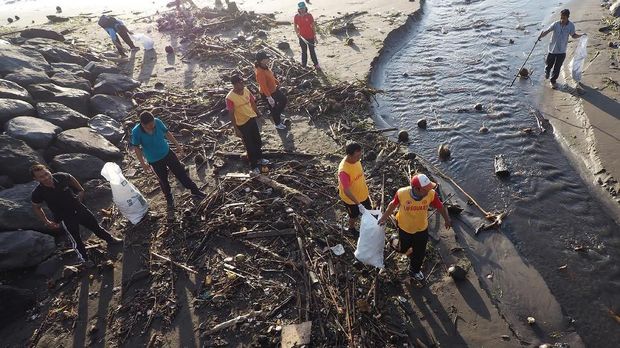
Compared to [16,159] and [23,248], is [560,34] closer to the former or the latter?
[23,248]

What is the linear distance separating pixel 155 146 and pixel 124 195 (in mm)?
1150

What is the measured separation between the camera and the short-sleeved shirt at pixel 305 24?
12.3 metres

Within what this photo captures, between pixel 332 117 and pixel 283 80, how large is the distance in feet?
9.61

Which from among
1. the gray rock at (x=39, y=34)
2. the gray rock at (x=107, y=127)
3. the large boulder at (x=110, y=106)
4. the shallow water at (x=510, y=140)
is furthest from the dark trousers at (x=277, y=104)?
the gray rock at (x=39, y=34)

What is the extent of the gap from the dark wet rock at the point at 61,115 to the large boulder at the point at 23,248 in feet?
12.9

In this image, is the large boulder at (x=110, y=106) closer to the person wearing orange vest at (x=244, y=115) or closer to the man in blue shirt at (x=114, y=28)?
the person wearing orange vest at (x=244, y=115)

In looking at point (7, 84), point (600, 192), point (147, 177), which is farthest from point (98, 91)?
point (600, 192)

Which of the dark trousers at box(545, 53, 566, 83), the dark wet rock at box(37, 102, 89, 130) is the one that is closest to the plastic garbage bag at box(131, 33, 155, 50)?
the dark wet rock at box(37, 102, 89, 130)

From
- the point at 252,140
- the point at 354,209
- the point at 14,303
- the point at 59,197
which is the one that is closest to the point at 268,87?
the point at 252,140

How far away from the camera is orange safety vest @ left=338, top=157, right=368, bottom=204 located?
5617mm

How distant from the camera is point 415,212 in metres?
5.06

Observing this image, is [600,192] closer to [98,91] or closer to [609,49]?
[609,49]

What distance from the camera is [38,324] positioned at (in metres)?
5.86

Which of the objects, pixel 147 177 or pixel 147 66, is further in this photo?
pixel 147 66
